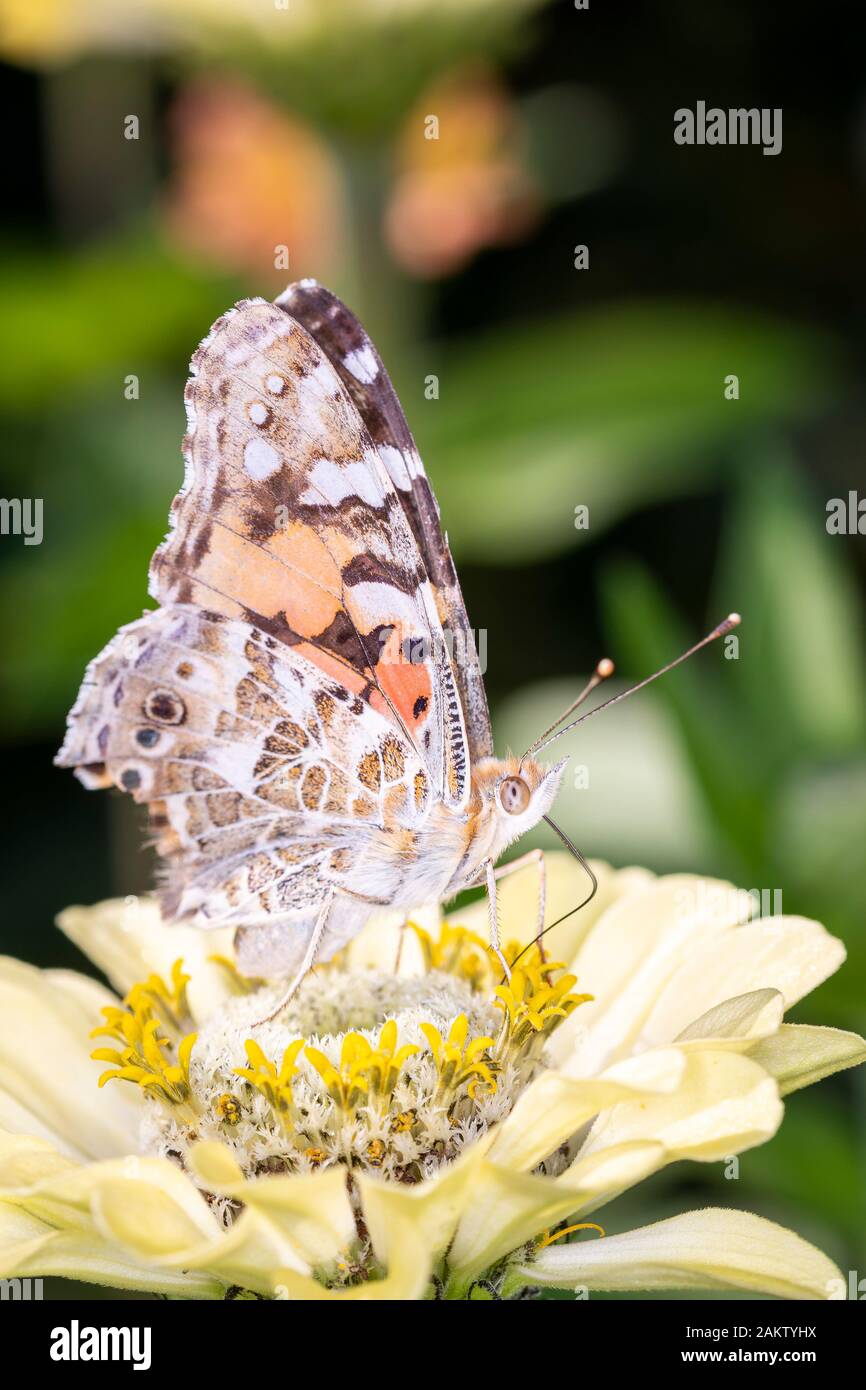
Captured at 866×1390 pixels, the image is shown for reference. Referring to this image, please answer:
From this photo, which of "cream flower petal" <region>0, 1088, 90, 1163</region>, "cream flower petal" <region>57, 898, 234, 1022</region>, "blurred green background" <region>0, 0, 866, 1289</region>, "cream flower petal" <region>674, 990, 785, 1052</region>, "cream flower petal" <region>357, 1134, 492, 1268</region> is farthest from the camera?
"blurred green background" <region>0, 0, 866, 1289</region>

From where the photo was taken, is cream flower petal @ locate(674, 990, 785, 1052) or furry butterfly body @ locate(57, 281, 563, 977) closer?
cream flower petal @ locate(674, 990, 785, 1052)

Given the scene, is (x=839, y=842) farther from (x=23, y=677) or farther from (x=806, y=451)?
(x=806, y=451)

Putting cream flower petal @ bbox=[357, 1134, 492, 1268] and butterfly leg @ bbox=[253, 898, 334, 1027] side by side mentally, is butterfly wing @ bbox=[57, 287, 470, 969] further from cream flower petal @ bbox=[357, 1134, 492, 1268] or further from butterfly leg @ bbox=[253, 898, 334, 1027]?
cream flower petal @ bbox=[357, 1134, 492, 1268]

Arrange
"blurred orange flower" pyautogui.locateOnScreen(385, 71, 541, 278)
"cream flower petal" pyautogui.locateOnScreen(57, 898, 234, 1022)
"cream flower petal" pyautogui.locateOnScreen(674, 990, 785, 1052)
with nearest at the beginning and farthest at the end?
"cream flower petal" pyautogui.locateOnScreen(674, 990, 785, 1052) < "cream flower petal" pyautogui.locateOnScreen(57, 898, 234, 1022) < "blurred orange flower" pyautogui.locateOnScreen(385, 71, 541, 278)

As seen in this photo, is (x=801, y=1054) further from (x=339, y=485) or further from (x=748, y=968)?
(x=339, y=485)

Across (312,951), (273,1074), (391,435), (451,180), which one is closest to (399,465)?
(391,435)

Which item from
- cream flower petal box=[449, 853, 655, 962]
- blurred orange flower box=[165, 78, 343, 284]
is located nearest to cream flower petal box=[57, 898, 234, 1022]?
cream flower petal box=[449, 853, 655, 962]
